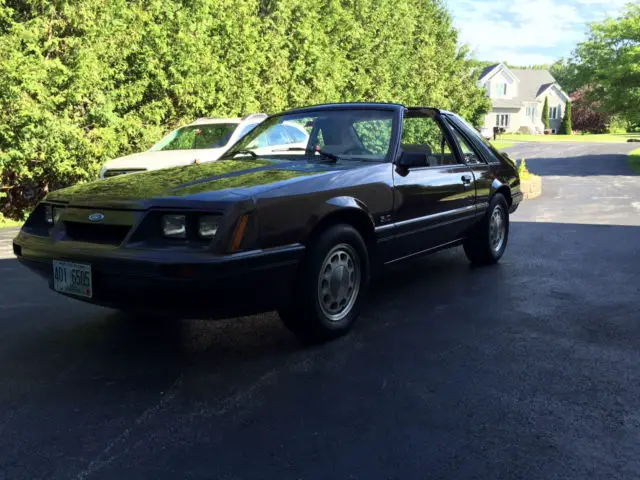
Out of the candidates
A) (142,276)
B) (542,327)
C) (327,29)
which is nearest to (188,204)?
(142,276)

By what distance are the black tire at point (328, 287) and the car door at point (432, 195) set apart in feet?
1.83

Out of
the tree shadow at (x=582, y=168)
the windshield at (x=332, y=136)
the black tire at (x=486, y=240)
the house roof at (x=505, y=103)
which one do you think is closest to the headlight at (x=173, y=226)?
the windshield at (x=332, y=136)

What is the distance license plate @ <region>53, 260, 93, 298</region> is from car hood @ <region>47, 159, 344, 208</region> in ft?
1.27

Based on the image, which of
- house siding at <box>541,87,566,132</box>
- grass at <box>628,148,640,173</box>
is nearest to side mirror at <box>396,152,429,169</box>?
grass at <box>628,148,640,173</box>

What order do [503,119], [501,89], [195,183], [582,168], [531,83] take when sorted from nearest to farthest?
1. [195,183]
2. [582,168]
3. [503,119]
4. [501,89]
5. [531,83]

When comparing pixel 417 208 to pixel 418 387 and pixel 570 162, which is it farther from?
pixel 570 162

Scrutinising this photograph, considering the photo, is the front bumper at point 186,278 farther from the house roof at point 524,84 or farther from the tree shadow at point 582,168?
the house roof at point 524,84

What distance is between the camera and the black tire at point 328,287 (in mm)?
3846

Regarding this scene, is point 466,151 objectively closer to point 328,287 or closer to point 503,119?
point 328,287

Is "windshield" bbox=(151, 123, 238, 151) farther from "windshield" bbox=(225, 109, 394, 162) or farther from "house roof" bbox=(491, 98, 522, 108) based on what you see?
"house roof" bbox=(491, 98, 522, 108)

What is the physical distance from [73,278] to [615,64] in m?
25.5

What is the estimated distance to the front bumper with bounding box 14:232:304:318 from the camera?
3.28 meters

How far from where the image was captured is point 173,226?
3.46 m

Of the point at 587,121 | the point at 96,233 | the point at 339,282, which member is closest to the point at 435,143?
the point at 339,282
